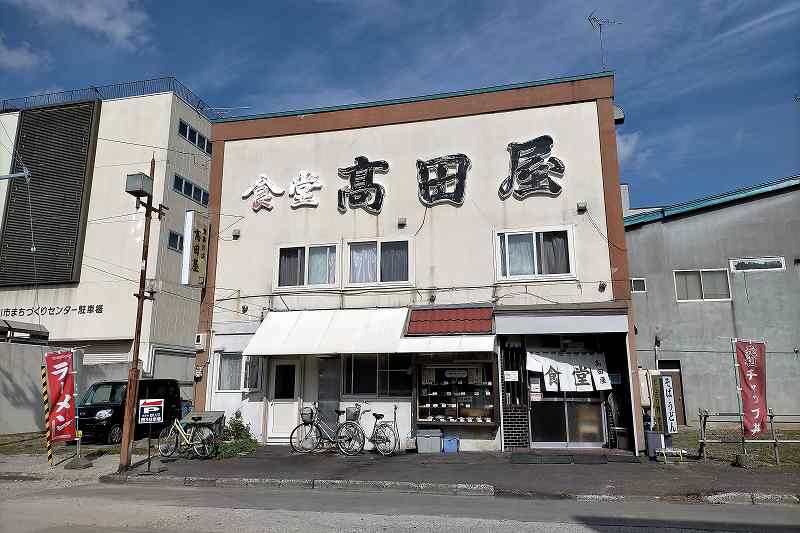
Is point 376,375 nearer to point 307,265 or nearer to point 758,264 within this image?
point 307,265

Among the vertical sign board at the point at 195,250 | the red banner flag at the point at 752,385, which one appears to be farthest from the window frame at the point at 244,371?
the red banner flag at the point at 752,385

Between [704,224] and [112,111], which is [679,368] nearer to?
[704,224]

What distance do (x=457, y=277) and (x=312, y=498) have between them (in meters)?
7.85

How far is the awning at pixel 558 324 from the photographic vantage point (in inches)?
584

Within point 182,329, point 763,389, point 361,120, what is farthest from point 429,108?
point 182,329

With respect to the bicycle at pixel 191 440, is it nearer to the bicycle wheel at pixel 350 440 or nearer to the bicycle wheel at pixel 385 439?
the bicycle wheel at pixel 350 440

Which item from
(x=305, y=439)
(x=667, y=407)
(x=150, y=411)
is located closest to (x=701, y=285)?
(x=667, y=407)

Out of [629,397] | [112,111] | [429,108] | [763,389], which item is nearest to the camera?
[763,389]

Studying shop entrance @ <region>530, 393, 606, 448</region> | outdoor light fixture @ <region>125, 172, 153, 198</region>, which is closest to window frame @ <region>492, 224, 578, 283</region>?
shop entrance @ <region>530, 393, 606, 448</region>

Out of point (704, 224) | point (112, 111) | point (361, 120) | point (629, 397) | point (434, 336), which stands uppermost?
point (112, 111)

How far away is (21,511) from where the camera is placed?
30.7 feet

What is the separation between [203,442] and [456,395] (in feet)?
21.7

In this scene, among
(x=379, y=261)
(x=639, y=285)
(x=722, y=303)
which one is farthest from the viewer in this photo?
(x=639, y=285)

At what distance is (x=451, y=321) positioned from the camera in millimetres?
15750
